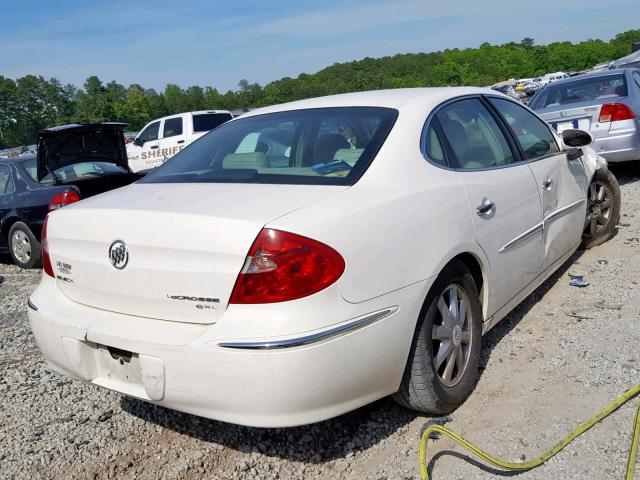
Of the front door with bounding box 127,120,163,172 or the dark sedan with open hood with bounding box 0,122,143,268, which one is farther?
the front door with bounding box 127,120,163,172

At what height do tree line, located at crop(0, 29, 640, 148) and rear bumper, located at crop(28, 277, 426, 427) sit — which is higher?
tree line, located at crop(0, 29, 640, 148)

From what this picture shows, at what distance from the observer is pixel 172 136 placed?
54.2 feet

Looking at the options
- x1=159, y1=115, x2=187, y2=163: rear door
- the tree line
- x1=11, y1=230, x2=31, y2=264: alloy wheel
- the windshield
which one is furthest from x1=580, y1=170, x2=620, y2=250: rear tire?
the tree line

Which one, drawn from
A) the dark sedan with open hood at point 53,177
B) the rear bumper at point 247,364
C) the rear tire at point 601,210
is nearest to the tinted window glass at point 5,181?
the dark sedan with open hood at point 53,177

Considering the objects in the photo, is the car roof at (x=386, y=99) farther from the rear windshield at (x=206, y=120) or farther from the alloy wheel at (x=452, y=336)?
the rear windshield at (x=206, y=120)

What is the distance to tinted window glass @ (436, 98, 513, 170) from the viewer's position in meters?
3.20

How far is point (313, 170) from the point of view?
281 centimetres

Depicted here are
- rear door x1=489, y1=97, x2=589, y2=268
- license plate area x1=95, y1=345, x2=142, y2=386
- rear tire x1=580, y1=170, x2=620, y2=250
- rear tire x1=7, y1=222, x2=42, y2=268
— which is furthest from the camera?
rear tire x1=7, y1=222, x2=42, y2=268

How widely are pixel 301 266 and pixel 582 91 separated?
7256mm

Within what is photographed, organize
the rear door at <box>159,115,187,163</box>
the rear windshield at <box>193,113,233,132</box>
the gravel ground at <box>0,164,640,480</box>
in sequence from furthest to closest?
the rear windshield at <box>193,113,233,132</box> < the rear door at <box>159,115,187,163</box> < the gravel ground at <box>0,164,640,480</box>

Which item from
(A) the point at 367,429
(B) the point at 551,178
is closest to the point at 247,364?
(A) the point at 367,429

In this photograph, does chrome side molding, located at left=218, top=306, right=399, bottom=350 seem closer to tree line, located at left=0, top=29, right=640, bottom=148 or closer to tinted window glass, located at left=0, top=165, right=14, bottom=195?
tinted window glass, located at left=0, top=165, right=14, bottom=195

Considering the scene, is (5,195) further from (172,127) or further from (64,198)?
(172,127)

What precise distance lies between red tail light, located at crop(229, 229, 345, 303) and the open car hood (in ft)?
17.9
